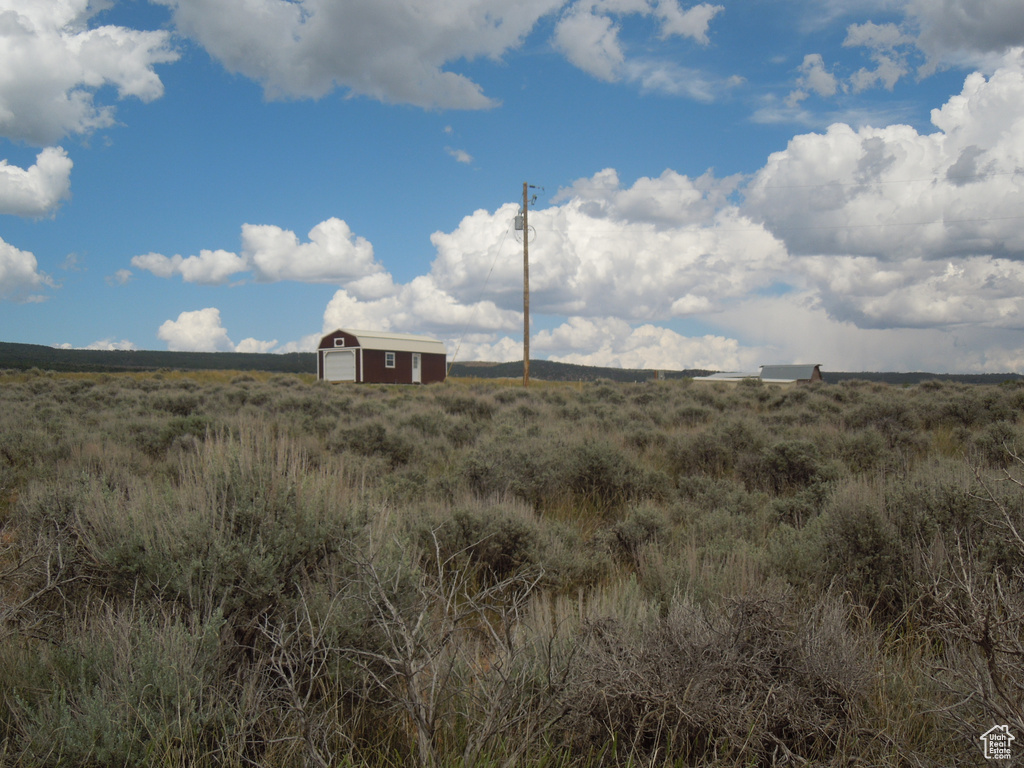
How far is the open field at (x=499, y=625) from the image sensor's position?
84.7 inches

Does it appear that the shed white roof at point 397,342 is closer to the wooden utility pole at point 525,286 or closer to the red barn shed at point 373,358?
the red barn shed at point 373,358

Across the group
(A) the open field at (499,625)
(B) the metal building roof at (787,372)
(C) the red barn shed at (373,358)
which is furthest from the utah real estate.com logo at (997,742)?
(B) the metal building roof at (787,372)

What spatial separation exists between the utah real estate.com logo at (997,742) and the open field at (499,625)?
0.28ft

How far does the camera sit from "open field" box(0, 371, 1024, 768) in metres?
2.15

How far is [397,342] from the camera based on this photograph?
4144 centimetres

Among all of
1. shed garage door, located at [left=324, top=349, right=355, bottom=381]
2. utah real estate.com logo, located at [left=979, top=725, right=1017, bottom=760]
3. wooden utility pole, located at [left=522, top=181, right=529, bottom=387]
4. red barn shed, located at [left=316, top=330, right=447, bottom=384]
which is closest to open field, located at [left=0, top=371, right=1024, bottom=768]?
utah real estate.com logo, located at [left=979, top=725, right=1017, bottom=760]

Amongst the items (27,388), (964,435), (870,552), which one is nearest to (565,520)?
(870,552)

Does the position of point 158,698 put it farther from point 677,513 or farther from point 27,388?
point 27,388

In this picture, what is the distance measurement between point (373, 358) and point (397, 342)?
2.99 metres

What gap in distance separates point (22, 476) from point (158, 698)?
259 inches

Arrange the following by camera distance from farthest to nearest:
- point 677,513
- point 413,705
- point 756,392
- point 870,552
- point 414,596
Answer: point 756,392, point 677,513, point 870,552, point 414,596, point 413,705

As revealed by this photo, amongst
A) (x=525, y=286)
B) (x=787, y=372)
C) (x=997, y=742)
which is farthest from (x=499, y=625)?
(x=787, y=372)

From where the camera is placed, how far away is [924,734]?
242 cm

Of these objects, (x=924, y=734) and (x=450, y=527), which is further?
(x=450, y=527)
